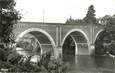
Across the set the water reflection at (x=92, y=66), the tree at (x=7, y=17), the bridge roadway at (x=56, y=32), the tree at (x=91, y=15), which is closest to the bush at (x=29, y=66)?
the tree at (x=7, y=17)

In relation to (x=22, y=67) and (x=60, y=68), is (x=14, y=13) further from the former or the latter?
(x=60, y=68)

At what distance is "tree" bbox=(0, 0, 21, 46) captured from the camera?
46.6 feet

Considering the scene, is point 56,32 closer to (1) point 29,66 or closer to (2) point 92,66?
(2) point 92,66

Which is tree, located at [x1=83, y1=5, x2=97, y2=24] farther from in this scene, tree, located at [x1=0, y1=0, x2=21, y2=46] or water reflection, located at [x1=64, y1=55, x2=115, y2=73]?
tree, located at [x1=0, y1=0, x2=21, y2=46]

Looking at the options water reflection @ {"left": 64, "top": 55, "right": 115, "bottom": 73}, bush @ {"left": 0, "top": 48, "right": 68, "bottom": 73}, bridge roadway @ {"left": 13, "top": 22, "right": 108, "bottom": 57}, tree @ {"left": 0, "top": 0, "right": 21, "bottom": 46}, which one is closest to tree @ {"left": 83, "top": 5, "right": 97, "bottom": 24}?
bridge roadway @ {"left": 13, "top": 22, "right": 108, "bottom": 57}

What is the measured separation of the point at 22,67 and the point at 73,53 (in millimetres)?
45439

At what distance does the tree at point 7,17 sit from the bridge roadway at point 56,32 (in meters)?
19.9

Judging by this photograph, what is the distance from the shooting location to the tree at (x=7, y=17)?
560 inches

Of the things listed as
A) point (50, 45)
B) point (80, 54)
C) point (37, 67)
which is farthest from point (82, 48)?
point (37, 67)

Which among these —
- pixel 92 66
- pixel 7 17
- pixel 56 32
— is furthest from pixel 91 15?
pixel 7 17

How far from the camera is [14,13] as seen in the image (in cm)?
1477

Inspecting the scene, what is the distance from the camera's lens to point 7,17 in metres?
14.3

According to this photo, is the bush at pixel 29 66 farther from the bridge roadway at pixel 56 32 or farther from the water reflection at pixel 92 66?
the bridge roadway at pixel 56 32

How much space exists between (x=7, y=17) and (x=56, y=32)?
31079 millimetres
